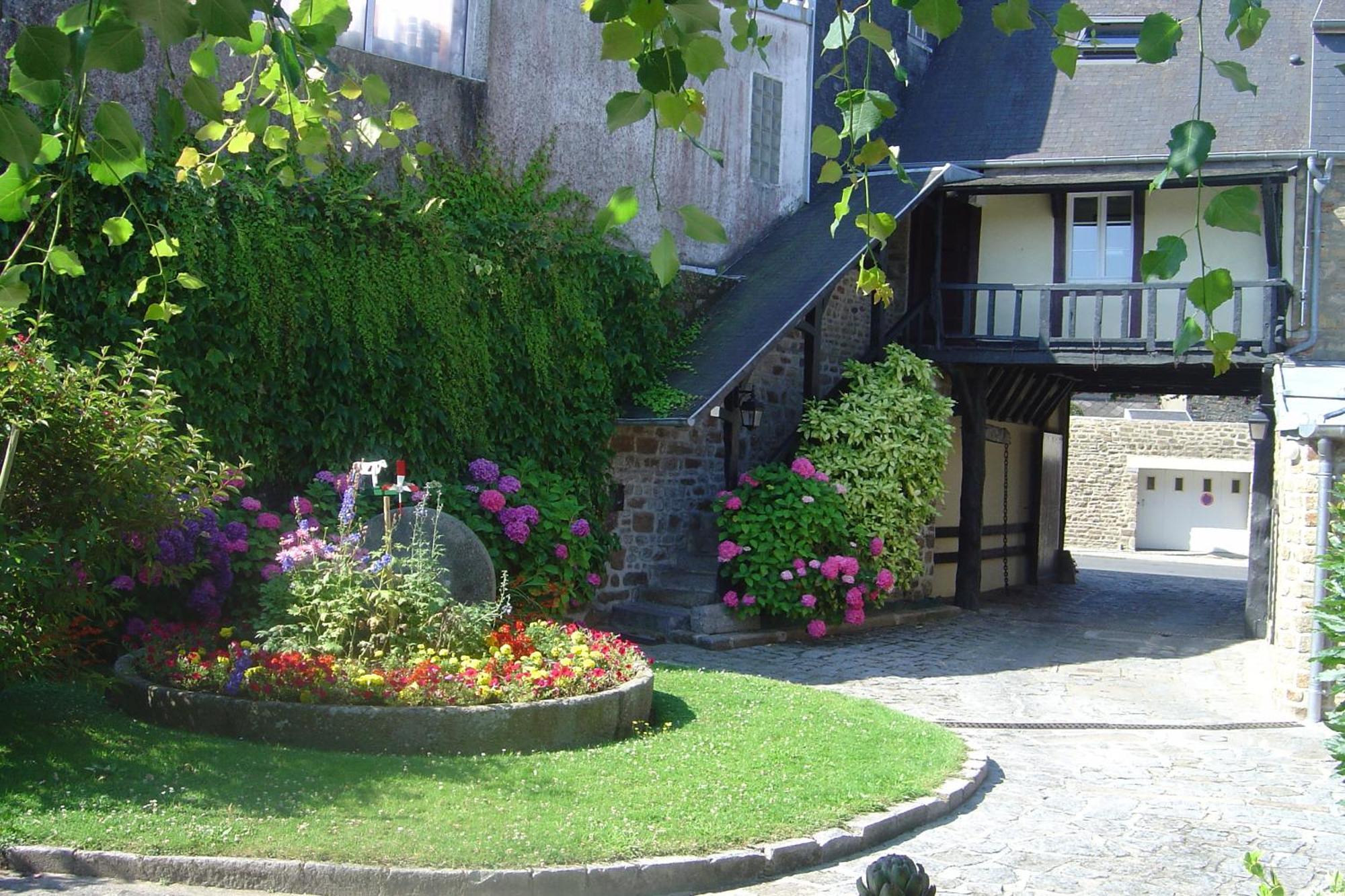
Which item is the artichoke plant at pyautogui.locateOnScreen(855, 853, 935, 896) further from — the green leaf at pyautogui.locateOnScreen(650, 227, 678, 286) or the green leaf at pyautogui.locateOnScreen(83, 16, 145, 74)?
the green leaf at pyautogui.locateOnScreen(83, 16, 145, 74)

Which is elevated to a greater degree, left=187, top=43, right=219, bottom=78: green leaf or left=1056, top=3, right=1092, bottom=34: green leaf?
left=187, top=43, right=219, bottom=78: green leaf

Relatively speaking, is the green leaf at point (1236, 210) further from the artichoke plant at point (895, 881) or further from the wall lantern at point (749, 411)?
the wall lantern at point (749, 411)

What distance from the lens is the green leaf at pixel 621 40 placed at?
7.02 ft

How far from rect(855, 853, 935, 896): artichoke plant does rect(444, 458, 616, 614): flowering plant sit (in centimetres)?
786

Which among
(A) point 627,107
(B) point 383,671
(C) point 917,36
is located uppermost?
(C) point 917,36

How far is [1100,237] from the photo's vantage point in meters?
14.7

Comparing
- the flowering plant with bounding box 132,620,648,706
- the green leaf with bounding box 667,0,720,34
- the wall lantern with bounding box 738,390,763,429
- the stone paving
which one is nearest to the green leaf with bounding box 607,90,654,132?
the green leaf with bounding box 667,0,720,34

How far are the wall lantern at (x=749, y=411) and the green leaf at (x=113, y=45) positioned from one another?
11.3 metres

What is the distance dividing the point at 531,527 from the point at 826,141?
831cm

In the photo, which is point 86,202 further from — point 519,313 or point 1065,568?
point 1065,568

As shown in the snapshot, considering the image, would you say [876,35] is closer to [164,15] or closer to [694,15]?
[694,15]

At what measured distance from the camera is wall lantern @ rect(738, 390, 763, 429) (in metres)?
13.2

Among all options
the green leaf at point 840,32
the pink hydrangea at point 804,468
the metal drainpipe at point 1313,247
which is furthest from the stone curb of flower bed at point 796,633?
the green leaf at point 840,32

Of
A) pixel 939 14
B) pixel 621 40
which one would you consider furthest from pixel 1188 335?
pixel 621 40
